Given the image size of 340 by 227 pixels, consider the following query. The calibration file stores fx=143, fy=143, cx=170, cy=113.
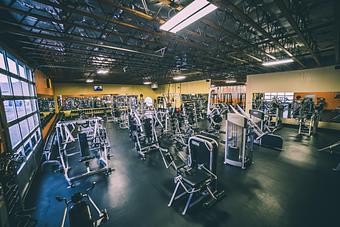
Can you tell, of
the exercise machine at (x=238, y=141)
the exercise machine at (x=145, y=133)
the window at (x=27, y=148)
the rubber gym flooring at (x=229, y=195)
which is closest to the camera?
the rubber gym flooring at (x=229, y=195)

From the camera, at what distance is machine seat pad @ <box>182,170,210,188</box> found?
2564 millimetres

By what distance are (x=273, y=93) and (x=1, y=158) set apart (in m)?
12.7

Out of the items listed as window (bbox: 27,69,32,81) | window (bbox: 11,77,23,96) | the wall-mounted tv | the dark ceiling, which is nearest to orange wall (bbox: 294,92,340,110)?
the dark ceiling

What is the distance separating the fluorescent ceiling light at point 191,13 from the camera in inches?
80.0

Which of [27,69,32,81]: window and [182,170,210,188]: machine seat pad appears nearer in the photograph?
[182,170,210,188]: machine seat pad

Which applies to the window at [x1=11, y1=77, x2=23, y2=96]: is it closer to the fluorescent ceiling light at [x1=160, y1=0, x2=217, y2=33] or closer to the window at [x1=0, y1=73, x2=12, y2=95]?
the window at [x1=0, y1=73, x2=12, y2=95]

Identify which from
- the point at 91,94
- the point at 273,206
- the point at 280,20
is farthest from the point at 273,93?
the point at 91,94

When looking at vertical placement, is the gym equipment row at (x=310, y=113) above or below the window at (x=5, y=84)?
below

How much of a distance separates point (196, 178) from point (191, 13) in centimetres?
282

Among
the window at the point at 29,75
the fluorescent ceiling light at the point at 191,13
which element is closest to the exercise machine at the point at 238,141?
the fluorescent ceiling light at the point at 191,13

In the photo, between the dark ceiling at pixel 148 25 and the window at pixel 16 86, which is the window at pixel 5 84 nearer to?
the window at pixel 16 86

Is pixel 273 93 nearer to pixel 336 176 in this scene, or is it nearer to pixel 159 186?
pixel 336 176

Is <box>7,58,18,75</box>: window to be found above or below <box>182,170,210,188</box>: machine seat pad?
above

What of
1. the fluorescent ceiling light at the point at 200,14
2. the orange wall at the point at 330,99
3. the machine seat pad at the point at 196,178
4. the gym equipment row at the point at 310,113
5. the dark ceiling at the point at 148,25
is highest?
the dark ceiling at the point at 148,25
